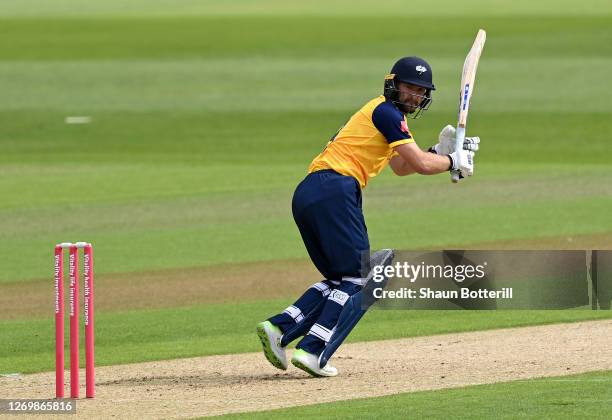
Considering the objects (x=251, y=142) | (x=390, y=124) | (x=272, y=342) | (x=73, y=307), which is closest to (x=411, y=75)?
(x=390, y=124)

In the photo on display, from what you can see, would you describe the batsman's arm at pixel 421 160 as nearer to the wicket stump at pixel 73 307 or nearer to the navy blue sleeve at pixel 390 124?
the navy blue sleeve at pixel 390 124

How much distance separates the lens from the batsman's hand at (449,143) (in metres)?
9.55

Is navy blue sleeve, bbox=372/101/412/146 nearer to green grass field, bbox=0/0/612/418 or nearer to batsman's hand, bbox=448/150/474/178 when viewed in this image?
batsman's hand, bbox=448/150/474/178

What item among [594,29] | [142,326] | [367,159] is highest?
[594,29]

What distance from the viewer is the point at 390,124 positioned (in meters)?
9.14

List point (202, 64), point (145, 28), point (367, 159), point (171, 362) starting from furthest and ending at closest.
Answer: point (145, 28), point (202, 64), point (171, 362), point (367, 159)

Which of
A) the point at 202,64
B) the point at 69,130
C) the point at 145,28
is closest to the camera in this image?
the point at 69,130

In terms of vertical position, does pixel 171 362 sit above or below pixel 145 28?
below

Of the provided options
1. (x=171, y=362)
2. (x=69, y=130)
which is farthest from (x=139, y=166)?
(x=171, y=362)

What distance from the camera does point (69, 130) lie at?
3025cm

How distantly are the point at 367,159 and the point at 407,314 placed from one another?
3.45 metres

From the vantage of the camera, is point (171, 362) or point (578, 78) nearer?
point (171, 362)

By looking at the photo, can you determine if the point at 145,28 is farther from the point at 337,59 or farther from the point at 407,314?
the point at 407,314

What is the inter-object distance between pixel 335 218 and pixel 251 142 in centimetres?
1946
